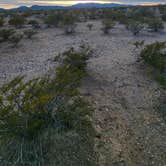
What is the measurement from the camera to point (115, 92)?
30.2 feet

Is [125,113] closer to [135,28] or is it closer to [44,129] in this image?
[44,129]

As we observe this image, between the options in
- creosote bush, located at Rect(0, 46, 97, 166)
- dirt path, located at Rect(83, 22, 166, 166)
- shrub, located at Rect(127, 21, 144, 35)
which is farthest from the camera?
shrub, located at Rect(127, 21, 144, 35)

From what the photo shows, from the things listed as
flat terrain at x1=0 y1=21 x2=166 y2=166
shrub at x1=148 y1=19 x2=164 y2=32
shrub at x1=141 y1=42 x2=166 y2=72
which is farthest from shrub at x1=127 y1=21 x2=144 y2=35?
shrub at x1=141 y1=42 x2=166 y2=72

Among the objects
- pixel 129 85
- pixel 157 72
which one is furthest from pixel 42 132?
pixel 157 72

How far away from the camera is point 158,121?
25.3 ft

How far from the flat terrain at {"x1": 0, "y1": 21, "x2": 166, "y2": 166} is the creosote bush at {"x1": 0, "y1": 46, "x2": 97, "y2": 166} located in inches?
18.8

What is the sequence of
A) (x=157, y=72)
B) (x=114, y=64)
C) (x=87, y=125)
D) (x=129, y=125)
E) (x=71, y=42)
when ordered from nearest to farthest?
1. (x=87, y=125)
2. (x=129, y=125)
3. (x=157, y=72)
4. (x=114, y=64)
5. (x=71, y=42)

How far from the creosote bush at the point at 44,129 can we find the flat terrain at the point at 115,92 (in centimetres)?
48

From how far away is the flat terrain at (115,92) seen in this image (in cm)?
640

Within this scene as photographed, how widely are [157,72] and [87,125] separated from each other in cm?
492

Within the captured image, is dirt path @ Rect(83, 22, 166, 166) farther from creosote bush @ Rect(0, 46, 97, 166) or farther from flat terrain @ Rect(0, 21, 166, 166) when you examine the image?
creosote bush @ Rect(0, 46, 97, 166)

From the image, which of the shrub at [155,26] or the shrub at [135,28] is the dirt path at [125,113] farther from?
the shrub at [155,26]

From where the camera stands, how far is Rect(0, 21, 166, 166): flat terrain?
640 centimetres

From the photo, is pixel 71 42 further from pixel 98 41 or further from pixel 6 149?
pixel 6 149
